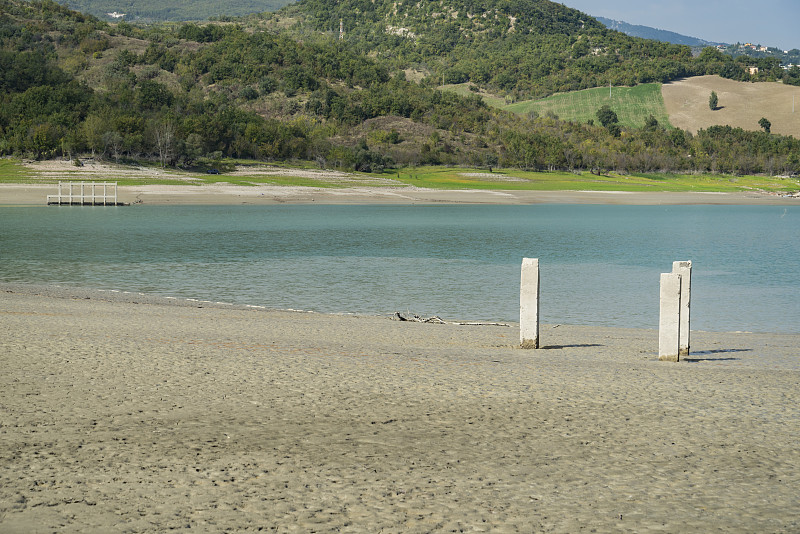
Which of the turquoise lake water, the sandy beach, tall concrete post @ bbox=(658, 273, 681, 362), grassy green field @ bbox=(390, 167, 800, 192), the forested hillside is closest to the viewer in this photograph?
the sandy beach

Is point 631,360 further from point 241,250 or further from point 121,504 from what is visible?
point 241,250

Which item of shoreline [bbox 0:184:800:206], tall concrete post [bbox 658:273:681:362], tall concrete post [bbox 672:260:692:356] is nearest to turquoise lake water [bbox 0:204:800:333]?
tall concrete post [bbox 672:260:692:356]

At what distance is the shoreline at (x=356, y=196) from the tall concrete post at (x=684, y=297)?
60.4m

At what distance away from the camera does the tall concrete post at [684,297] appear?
11672 millimetres

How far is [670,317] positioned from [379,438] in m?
6.13

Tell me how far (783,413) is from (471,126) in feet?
560

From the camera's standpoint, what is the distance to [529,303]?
11984 millimetres

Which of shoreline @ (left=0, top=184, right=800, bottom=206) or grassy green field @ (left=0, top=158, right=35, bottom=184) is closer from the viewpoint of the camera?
shoreline @ (left=0, top=184, right=800, bottom=206)

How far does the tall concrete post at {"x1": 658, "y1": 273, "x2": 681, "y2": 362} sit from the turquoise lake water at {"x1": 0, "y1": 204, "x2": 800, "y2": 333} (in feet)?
19.1

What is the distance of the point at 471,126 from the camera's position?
575 ft

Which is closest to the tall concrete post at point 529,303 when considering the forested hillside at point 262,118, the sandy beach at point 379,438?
the sandy beach at point 379,438

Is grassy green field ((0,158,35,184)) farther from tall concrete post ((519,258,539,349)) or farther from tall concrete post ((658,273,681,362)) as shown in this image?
tall concrete post ((658,273,681,362))

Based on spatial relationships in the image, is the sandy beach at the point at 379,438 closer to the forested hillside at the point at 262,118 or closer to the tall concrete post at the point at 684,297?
the tall concrete post at the point at 684,297

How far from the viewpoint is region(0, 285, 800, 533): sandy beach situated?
5211mm
